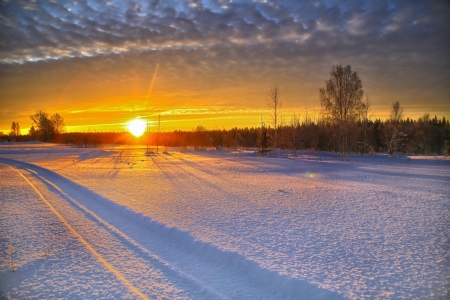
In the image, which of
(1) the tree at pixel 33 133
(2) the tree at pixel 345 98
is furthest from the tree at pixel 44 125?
(2) the tree at pixel 345 98

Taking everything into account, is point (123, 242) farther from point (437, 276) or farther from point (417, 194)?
point (417, 194)

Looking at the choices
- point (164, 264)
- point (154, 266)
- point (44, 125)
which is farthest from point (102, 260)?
point (44, 125)

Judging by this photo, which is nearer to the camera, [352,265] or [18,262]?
[352,265]

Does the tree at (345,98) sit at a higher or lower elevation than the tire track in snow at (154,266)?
higher

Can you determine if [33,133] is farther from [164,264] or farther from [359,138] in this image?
[164,264]

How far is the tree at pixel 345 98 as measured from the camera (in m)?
34.9

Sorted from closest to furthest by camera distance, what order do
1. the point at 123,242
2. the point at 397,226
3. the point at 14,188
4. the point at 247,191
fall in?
the point at 123,242 → the point at 397,226 → the point at 247,191 → the point at 14,188

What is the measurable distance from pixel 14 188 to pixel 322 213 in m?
13.0

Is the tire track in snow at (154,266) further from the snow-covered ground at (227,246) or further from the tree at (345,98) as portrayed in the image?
the tree at (345,98)

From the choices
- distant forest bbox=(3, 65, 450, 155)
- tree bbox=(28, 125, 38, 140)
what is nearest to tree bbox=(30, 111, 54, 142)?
tree bbox=(28, 125, 38, 140)

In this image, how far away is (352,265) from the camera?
16.1 feet

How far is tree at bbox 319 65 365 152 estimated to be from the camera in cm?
3491

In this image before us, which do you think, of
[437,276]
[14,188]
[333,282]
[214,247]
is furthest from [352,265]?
[14,188]

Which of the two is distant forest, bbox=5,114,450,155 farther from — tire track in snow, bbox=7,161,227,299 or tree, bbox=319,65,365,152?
tire track in snow, bbox=7,161,227,299
